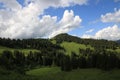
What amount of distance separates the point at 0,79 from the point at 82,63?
117 metres

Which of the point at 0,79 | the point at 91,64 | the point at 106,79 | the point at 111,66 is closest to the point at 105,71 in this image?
the point at 111,66

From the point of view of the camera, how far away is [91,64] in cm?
16475

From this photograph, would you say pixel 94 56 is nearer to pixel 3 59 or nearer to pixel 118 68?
pixel 118 68

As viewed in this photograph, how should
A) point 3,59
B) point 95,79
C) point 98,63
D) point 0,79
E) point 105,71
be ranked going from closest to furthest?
point 0,79, point 95,79, point 3,59, point 105,71, point 98,63

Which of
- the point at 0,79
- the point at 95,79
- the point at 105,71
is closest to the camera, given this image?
the point at 0,79

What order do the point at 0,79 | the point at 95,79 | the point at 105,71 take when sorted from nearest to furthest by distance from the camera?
the point at 0,79 < the point at 95,79 < the point at 105,71

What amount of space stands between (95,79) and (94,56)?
60189mm

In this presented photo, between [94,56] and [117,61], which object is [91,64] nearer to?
[94,56]

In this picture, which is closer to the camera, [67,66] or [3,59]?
[3,59]

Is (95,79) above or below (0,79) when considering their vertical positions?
below

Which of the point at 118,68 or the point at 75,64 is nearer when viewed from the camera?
the point at 118,68

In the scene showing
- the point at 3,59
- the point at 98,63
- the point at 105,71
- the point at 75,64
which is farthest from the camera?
the point at 75,64

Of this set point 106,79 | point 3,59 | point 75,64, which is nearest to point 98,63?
point 75,64

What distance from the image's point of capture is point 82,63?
167 meters
